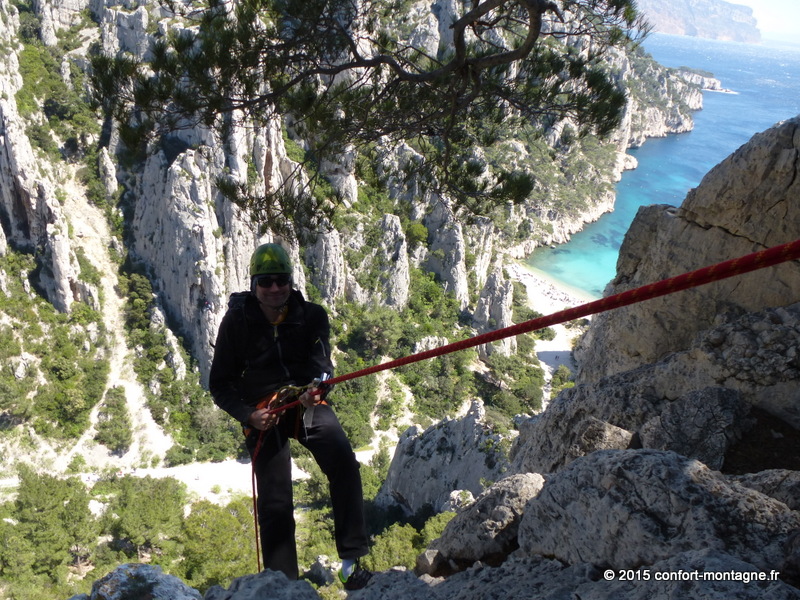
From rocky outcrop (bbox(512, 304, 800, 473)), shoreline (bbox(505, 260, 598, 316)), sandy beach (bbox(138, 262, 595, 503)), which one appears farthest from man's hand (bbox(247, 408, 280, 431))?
shoreline (bbox(505, 260, 598, 316))

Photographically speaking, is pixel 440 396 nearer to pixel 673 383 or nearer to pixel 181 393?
pixel 181 393

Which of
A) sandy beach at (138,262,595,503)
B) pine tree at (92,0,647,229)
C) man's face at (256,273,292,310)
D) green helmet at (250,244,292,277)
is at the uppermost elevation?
pine tree at (92,0,647,229)

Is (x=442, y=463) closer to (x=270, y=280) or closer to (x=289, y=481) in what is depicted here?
(x=289, y=481)

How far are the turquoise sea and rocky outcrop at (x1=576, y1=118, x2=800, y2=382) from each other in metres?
31.4

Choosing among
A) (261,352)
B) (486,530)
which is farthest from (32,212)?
(486,530)

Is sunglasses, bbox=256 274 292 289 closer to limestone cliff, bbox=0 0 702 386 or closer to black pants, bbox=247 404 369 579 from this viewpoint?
black pants, bbox=247 404 369 579

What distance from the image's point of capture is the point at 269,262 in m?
2.29

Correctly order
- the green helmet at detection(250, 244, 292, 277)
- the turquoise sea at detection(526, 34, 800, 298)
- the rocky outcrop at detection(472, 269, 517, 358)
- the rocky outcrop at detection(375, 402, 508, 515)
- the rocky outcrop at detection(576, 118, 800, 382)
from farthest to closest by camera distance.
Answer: the turquoise sea at detection(526, 34, 800, 298) < the rocky outcrop at detection(472, 269, 517, 358) < the rocky outcrop at detection(375, 402, 508, 515) < the rocky outcrop at detection(576, 118, 800, 382) < the green helmet at detection(250, 244, 292, 277)

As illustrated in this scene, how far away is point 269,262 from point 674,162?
7630 cm

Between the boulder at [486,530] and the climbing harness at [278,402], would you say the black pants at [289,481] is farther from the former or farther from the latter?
the boulder at [486,530]

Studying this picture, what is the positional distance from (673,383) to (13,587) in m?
18.2

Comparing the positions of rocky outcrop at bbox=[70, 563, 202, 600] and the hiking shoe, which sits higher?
the hiking shoe

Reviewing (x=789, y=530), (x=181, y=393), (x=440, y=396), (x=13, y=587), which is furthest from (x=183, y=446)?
(x=789, y=530)

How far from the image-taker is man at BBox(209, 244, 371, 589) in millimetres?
2332
